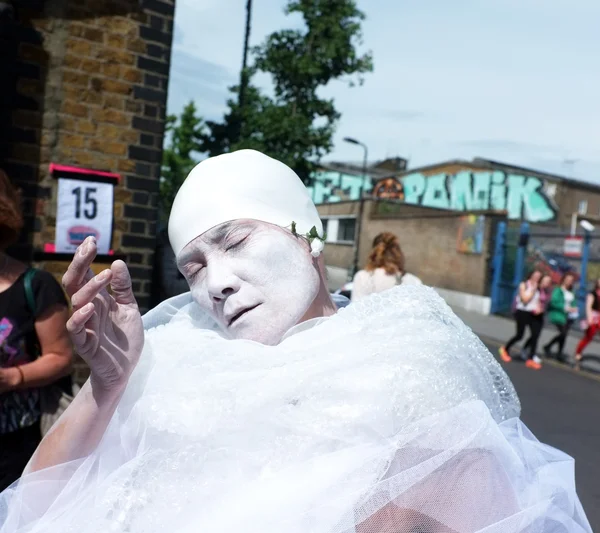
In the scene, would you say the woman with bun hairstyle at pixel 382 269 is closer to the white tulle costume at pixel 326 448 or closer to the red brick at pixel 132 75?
the red brick at pixel 132 75

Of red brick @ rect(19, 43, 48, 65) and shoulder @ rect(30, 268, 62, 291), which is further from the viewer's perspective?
red brick @ rect(19, 43, 48, 65)

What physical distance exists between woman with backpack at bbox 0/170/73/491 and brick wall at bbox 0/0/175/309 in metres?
1.23

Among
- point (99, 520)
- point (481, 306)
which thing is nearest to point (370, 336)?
point (99, 520)

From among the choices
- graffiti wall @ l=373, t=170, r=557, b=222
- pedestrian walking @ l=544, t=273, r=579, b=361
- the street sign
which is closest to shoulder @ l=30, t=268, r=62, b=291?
pedestrian walking @ l=544, t=273, r=579, b=361

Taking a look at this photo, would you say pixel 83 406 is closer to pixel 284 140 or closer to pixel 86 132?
pixel 86 132

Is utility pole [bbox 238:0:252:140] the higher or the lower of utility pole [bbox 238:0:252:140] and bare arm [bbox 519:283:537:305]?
the higher

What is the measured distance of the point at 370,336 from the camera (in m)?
1.25

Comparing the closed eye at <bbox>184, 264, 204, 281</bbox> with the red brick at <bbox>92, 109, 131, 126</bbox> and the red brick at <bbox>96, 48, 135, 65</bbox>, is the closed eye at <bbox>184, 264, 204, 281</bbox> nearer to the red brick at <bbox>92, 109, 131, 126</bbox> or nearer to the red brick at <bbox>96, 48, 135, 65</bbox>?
the red brick at <bbox>92, 109, 131, 126</bbox>

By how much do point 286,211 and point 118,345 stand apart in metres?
0.47

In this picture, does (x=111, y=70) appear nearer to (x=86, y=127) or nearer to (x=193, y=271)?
(x=86, y=127)

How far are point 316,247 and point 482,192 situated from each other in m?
36.1

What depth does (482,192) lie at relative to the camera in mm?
35719

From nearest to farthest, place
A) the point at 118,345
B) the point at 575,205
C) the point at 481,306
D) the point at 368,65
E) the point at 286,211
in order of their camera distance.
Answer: the point at 118,345, the point at 286,211, the point at 481,306, the point at 368,65, the point at 575,205

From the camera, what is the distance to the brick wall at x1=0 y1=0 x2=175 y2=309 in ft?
11.1
